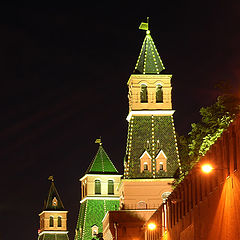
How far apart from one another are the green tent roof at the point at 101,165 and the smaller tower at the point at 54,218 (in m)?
29.2

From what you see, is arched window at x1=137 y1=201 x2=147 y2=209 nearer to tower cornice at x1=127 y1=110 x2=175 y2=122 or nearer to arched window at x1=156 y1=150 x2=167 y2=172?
arched window at x1=156 y1=150 x2=167 y2=172

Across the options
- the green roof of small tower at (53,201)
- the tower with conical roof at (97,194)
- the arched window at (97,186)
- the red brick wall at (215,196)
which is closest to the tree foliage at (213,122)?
the red brick wall at (215,196)

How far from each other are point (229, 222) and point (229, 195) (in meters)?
0.95

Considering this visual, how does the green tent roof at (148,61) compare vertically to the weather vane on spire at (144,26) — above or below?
below

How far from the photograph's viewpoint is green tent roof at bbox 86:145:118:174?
306 feet

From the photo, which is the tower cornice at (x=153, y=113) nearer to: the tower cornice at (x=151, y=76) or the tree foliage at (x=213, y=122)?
the tower cornice at (x=151, y=76)

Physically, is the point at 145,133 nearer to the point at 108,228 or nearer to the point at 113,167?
the point at 108,228

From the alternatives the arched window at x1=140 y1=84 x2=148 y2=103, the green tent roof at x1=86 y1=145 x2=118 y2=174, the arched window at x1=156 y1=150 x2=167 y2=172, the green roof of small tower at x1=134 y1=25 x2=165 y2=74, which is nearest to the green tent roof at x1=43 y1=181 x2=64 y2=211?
the green tent roof at x1=86 y1=145 x2=118 y2=174

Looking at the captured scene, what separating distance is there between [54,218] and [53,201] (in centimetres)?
268

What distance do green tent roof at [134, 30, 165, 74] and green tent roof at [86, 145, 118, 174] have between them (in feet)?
80.8

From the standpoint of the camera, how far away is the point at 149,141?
67.8 meters

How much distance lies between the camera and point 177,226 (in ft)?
132

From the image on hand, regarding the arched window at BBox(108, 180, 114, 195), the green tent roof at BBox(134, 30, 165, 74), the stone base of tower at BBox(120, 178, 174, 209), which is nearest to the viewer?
the stone base of tower at BBox(120, 178, 174, 209)

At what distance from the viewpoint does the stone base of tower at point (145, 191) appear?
66.6 m
